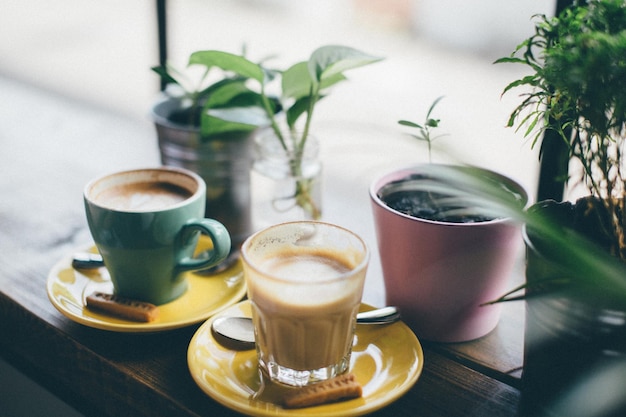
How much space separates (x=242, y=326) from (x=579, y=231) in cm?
34

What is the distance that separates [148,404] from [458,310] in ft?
1.04

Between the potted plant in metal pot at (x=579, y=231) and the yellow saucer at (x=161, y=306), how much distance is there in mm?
340

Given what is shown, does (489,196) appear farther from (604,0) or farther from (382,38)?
(382,38)

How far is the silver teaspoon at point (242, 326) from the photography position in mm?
659

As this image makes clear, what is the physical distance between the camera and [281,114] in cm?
85

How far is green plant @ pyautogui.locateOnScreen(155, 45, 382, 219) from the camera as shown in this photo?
2.40 ft

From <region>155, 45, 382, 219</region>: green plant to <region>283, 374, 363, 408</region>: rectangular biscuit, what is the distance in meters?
0.32

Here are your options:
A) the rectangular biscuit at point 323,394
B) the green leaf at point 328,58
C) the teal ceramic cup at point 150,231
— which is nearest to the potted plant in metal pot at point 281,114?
the green leaf at point 328,58

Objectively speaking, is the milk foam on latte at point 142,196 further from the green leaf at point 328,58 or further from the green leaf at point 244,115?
the green leaf at point 328,58

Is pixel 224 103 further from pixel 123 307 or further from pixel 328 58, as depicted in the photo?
pixel 123 307

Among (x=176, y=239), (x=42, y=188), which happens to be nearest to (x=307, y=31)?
(x=42, y=188)

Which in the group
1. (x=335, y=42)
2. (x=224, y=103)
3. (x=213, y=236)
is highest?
(x=224, y=103)

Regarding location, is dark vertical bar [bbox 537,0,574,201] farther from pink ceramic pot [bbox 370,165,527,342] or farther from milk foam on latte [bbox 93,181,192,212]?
milk foam on latte [bbox 93,181,192,212]

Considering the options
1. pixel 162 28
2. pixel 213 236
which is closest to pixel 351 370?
pixel 213 236
